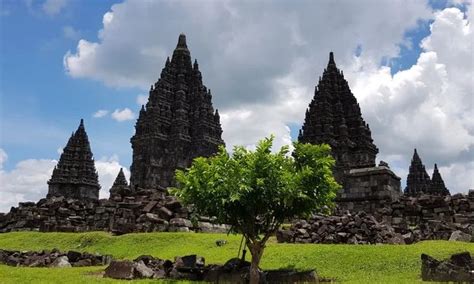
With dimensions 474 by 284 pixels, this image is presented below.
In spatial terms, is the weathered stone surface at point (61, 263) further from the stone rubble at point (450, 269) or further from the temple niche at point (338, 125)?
the temple niche at point (338, 125)

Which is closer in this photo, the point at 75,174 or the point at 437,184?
the point at 75,174

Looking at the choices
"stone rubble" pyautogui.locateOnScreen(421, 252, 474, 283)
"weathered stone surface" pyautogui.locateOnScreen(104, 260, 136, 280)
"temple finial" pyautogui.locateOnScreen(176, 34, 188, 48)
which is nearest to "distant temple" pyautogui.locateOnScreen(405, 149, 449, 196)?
"temple finial" pyautogui.locateOnScreen(176, 34, 188, 48)

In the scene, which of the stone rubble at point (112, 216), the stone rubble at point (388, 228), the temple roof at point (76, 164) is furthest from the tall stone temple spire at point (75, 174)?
the stone rubble at point (388, 228)

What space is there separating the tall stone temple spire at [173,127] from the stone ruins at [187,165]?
135 millimetres

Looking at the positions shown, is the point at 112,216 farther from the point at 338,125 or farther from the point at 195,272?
the point at 338,125

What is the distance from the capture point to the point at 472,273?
13.4 m

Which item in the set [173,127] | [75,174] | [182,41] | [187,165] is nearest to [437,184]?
[187,165]

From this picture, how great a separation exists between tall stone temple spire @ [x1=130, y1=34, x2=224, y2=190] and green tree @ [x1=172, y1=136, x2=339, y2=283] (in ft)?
154

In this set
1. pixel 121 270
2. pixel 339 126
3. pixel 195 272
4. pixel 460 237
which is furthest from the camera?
pixel 339 126

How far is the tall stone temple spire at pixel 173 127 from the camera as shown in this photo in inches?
2520

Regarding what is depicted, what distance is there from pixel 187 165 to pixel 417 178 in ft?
106

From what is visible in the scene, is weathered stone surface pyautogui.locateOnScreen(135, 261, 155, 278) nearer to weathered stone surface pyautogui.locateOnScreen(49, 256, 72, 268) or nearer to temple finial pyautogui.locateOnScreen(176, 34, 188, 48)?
weathered stone surface pyautogui.locateOnScreen(49, 256, 72, 268)

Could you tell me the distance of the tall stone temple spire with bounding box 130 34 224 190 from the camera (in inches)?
2520

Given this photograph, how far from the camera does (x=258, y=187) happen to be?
1439cm
